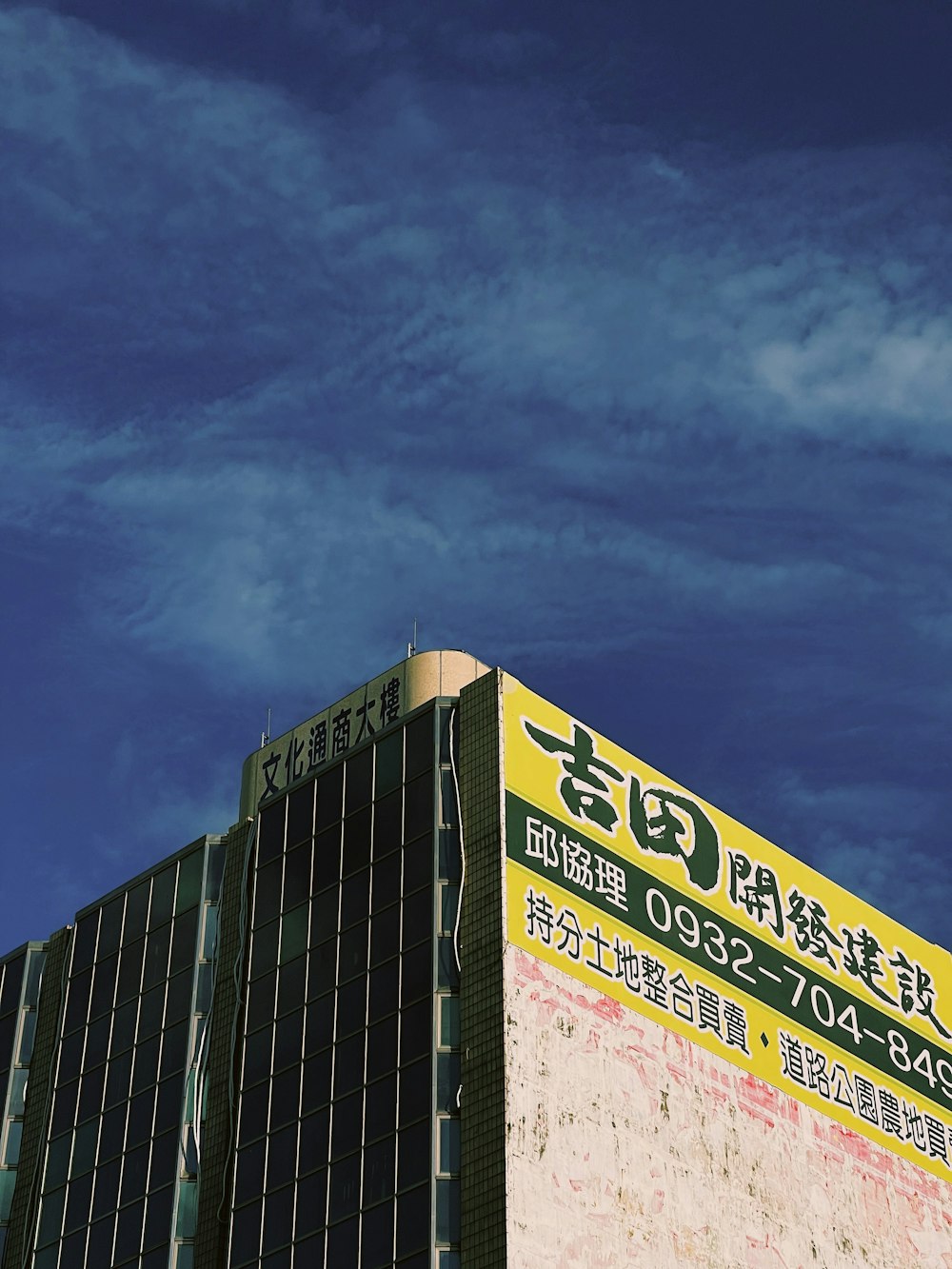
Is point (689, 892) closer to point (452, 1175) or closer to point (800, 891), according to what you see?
point (800, 891)

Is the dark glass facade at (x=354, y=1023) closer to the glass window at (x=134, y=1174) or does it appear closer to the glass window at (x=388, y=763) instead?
the glass window at (x=388, y=763)

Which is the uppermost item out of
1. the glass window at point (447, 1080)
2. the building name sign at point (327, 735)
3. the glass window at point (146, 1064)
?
the building name sign at point (327, 735)

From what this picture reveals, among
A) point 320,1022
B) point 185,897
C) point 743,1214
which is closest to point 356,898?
point 320,1022

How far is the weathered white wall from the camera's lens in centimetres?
5059

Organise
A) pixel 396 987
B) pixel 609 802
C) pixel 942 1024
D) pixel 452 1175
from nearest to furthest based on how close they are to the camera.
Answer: pixel 452 1175, pixel 396 987, pixel 609 802, pixel 942 1024

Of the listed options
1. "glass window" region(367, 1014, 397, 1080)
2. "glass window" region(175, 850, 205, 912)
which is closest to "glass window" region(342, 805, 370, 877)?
"glass window" region(367, 1014, 397, 1080)

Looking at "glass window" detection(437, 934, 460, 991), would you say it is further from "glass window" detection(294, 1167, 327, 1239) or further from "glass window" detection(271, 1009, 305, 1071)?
"glass window" detection(294, 1167, 327, 1239)

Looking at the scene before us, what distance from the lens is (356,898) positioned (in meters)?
58.2

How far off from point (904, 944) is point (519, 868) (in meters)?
22.1

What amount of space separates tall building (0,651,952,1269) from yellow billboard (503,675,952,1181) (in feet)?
0.41

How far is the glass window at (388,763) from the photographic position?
5962 centimetres

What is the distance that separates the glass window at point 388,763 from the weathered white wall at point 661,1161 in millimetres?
8604

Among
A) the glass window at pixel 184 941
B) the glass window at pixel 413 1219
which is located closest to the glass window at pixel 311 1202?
the glass window at pixel 413 1219

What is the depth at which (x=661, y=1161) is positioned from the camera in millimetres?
54281
